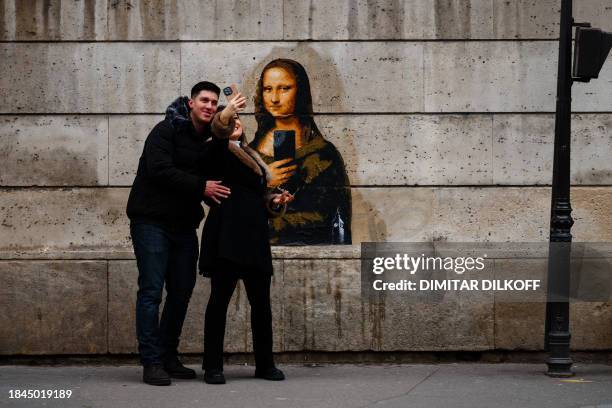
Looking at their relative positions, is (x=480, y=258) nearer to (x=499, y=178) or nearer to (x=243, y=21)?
(x=499, y=178)

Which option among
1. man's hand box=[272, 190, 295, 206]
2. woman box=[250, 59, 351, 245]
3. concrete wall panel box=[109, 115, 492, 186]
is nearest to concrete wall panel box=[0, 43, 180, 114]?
concrete wall panel box=[109, 115, 492, 186]

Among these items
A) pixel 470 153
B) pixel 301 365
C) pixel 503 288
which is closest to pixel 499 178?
pixel 470 153

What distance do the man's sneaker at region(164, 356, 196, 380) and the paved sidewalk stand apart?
0.09 meters

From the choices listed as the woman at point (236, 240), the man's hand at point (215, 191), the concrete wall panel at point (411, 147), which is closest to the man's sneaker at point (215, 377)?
the woman at point (236, 240)

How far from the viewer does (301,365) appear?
9.10 meters

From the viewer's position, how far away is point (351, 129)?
9.31 meters

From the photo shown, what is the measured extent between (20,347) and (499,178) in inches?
175

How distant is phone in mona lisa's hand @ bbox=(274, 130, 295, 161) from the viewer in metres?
9.33

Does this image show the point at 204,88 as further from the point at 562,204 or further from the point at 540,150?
the point at 540,150

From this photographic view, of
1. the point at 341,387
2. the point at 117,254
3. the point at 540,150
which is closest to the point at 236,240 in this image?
the point at 341,387

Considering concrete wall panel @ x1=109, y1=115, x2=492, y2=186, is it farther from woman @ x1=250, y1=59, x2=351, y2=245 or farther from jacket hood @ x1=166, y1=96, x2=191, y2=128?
jacket hood @ x1=166, y1=96, x2=191, y2=128

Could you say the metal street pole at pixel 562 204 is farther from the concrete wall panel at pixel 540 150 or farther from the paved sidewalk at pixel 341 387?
the concrete wall panel at pixel 540 150

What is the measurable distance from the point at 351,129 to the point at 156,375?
2.95 metres

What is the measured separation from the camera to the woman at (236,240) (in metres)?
7.52
